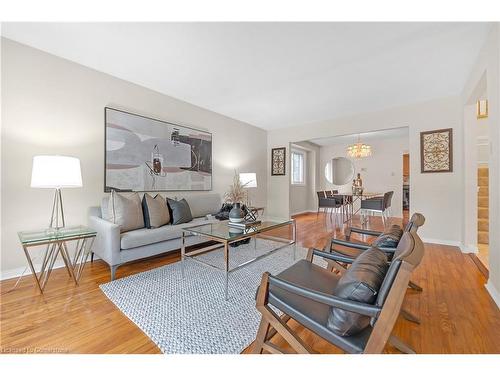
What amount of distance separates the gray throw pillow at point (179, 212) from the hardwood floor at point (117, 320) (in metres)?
0.88

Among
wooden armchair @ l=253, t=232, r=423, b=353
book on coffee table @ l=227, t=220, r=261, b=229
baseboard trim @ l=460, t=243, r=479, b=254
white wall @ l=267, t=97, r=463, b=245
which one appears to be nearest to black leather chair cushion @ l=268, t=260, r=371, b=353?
wooden armchair @ l=253, t=232, r=423, b=353

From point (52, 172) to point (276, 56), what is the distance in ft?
8.30

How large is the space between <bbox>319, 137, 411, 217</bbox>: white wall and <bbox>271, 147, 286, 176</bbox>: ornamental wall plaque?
293 cm

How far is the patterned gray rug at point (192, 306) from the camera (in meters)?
1.38

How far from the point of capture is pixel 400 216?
664 centimetres

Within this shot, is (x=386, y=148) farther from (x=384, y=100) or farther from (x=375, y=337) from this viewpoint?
(x=375, y=337)

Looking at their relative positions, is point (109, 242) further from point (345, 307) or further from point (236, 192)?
point (236, 192)

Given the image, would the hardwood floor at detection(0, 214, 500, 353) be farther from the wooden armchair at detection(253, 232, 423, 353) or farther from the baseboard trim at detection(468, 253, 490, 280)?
the wooden armchair at detection(253, 232, 423, 353)

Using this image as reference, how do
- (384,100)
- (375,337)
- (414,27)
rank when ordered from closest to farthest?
(375,337)
(414,27)
(384,100)

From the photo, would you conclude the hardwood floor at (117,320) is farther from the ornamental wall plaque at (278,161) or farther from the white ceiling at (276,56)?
the ornamental wall plaque at (278,161)

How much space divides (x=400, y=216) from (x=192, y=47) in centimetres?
706

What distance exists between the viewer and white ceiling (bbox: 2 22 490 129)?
2.07 m

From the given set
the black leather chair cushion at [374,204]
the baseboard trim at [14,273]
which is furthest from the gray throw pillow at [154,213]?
the black leather chair cushion at [374,204]
